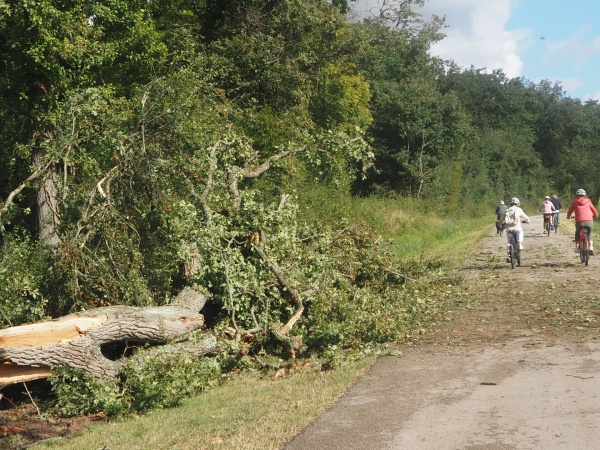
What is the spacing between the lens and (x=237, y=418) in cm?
780

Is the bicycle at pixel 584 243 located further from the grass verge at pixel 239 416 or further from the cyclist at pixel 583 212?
the grass verge at pixel 239 416

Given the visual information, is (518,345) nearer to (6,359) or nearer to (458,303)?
(458,303)

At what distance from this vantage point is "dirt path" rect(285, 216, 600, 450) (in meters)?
6.53

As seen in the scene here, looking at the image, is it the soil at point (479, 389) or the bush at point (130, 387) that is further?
the bush at point (130, 387)

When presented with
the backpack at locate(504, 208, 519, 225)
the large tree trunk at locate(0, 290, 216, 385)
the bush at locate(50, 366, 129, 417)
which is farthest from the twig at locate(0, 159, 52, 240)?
the backpack at locate(504, 208, 519, 225)

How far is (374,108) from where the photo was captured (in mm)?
53656

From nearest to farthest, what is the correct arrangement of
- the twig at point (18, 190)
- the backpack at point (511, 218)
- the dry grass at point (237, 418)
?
the dry grass at point (237, 418), the twig at point (18, 190), the backpack at point (511, 218)

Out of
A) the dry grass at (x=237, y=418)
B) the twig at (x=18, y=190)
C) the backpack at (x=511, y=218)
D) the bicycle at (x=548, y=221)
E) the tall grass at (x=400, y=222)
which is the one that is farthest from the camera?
the bicycle at (x=548, y=221)

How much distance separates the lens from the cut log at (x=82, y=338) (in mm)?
9422

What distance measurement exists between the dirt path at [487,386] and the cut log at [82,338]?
2.97m

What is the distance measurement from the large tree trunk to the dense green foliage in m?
0.33

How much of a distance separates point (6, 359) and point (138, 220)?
3.65 meters

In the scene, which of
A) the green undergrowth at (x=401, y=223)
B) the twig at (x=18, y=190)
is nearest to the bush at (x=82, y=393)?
the twig at (x=18, y=190)

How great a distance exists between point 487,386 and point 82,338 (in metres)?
4.84
